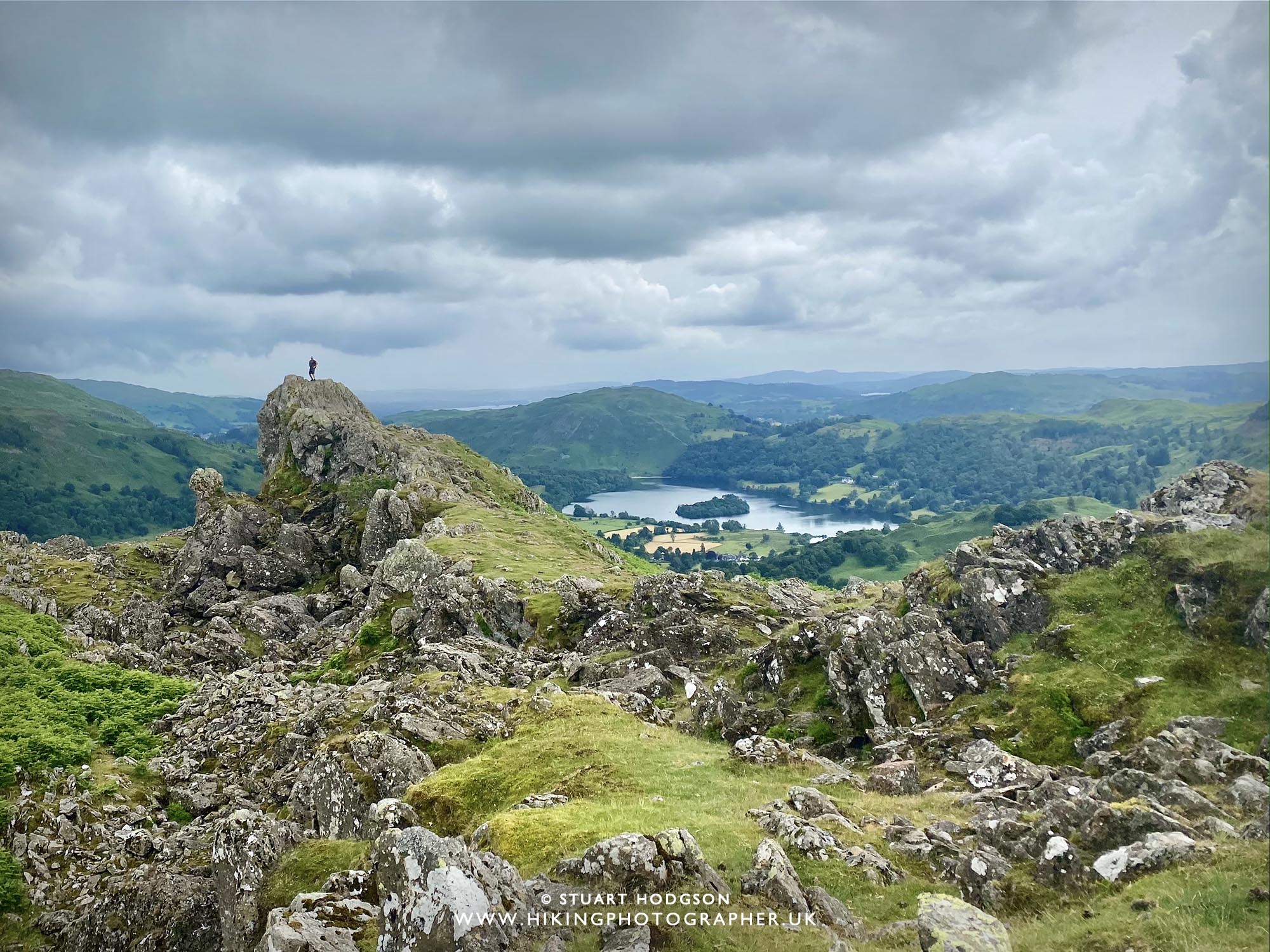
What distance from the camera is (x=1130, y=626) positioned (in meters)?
32.9

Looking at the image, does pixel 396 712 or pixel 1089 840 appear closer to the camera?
pixel 1089 840

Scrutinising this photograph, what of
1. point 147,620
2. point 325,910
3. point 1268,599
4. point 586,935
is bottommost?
point 147,620

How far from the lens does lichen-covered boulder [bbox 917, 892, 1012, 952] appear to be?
12367mm

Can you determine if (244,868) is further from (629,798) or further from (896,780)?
(896,780)

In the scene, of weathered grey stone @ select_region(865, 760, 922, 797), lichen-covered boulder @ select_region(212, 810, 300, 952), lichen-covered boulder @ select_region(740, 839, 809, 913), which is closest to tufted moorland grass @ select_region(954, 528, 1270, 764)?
weathered grey stone @ select_region(865, 760, 922, 797)

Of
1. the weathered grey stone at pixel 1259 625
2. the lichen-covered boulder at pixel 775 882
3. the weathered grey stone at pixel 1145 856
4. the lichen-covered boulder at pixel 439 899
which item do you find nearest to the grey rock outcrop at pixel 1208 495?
the weathered grey stone at pixel 1259 625

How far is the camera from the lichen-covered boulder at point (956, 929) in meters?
12.4

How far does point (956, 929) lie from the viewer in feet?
42.5

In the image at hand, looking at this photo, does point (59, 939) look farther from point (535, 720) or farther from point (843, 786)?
point (843, 786)

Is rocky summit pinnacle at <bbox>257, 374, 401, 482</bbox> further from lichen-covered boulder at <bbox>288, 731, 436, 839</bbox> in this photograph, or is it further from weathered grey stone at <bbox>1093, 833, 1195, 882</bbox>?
weathered grey stone at <bbox>1093, 833, 1195, 882</bbox>

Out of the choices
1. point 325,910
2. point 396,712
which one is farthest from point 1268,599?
point 396,712

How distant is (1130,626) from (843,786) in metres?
18.3

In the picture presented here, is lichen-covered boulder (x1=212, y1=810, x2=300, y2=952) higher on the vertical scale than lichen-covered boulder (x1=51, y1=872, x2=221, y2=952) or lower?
higher

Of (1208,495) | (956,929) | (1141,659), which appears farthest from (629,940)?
(1208,495)
